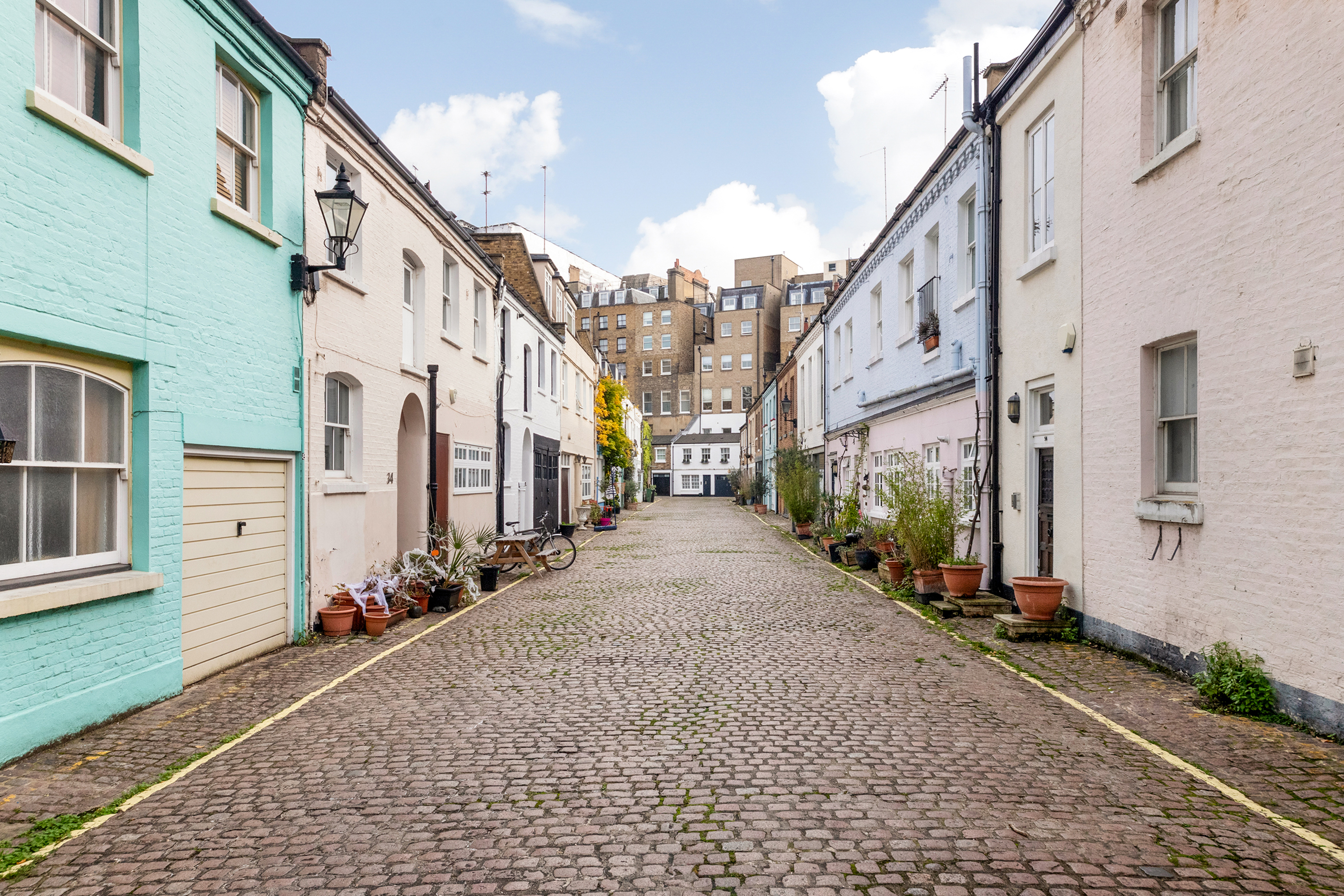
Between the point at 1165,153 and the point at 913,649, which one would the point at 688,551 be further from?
the point at 1165,153

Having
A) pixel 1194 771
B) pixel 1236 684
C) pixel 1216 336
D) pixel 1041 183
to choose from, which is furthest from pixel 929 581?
pixel 1194 771

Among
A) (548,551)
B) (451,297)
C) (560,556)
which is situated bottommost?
(560,556)

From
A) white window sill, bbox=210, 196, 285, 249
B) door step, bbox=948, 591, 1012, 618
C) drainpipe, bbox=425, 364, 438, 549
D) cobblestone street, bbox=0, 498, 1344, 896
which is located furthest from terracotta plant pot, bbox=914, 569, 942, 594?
white window sill, bbox=210, 196, 285, 249

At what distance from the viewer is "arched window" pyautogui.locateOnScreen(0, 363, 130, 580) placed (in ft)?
17.6

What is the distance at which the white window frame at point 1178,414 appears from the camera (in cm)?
722

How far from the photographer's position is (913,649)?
8523 millimetres

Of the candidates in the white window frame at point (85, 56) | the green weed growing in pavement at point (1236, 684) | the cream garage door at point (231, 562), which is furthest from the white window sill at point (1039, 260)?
the white window frame at point (85, 56)

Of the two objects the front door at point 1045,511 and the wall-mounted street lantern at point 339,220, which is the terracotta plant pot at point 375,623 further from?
the front door at point 1045,511

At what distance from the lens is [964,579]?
10789 millimetres

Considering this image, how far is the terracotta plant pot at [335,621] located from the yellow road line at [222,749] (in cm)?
74

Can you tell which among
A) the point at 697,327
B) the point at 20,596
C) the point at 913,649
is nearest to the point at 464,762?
the point at 20,596

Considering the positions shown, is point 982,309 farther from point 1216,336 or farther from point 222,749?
point 222,749

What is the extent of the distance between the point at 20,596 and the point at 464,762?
2.90 meters

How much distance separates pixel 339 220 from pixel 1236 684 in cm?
919
